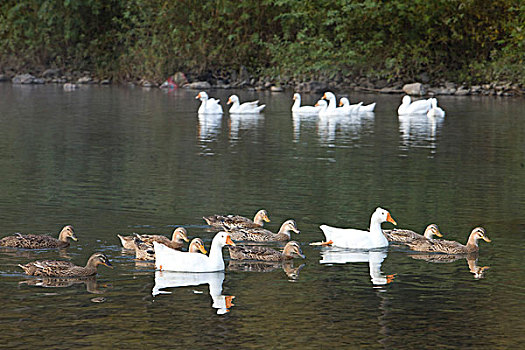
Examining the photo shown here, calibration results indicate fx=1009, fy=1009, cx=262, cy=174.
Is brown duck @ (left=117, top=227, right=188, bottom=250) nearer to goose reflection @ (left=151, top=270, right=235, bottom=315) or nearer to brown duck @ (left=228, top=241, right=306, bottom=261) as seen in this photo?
brown duck @ (left=228, top=241, right=306, bottom=261)

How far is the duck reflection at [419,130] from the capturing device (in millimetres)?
30578

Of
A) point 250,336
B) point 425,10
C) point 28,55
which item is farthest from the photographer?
point 28,55

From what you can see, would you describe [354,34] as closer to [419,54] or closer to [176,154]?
[419,54]

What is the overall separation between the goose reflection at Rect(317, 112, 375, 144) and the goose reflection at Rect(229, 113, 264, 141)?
7.61ft

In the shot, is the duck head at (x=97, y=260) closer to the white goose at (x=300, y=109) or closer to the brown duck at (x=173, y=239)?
the brown duck at (x=173, y=239)

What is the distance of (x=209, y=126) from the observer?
3569 centimetres

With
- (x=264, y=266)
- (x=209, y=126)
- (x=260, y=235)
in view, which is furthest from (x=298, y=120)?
(x=264, y=266)

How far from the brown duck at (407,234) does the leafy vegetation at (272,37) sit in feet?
125

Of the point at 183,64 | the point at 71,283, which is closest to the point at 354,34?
the point at 183,64

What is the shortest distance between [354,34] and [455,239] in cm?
4270

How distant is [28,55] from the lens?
221 ft

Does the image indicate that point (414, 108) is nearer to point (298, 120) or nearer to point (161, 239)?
point (298, 120)

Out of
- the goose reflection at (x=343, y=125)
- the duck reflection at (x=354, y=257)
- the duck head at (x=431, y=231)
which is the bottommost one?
the duck reflection at (x=354, y=257)

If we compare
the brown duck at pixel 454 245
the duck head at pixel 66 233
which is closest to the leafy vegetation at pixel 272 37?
the brown duck at pixel 454 245
